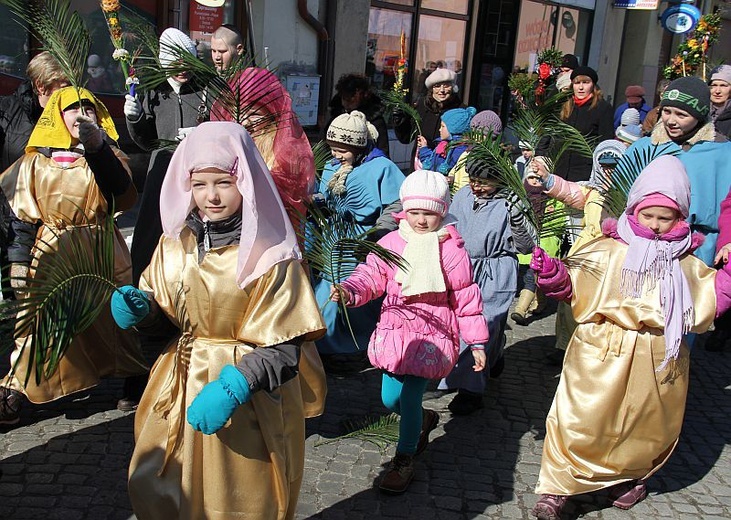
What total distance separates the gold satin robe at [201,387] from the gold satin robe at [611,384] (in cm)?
149

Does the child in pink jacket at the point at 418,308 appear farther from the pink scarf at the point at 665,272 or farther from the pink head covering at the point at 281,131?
the pink scarf at the point at 665,272

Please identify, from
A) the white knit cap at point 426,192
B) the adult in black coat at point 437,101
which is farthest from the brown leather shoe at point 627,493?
the adult in black coat at point 437,101

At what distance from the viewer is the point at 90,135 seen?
143 inches

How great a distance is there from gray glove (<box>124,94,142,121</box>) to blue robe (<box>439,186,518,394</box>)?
1.85 meters

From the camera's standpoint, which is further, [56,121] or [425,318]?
[56,121]

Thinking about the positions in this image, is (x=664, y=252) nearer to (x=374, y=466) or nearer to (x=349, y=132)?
(x=374, y=466)

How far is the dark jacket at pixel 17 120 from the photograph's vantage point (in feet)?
14.9

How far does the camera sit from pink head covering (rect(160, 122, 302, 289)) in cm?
247

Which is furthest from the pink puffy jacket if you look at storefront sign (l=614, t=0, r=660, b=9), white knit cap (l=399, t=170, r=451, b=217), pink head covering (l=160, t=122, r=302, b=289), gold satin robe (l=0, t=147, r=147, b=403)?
storefront sign (l=614, t=0, r=660, b=9)

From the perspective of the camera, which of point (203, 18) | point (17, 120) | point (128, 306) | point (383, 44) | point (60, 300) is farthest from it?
point (383, 44)

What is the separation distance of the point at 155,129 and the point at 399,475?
2430mm

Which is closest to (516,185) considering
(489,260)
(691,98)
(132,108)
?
(489,260)

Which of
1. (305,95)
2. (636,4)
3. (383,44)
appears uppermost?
(636,4)

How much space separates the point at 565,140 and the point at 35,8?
245cm
